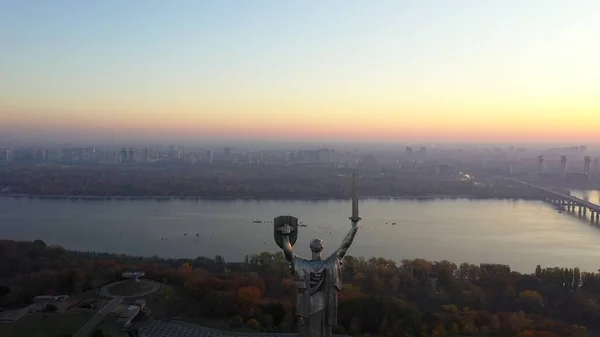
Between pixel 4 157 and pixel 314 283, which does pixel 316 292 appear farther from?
pixel 4 157

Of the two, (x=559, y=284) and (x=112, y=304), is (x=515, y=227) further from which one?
(x=112, y=304)

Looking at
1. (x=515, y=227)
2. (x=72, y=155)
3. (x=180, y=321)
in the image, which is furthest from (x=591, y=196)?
(x=72, y=155)

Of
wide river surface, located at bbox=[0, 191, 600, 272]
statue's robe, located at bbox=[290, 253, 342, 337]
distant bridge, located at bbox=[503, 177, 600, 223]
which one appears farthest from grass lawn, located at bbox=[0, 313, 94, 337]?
distant bridge, located at bbox=[503, 177, 600, 223]

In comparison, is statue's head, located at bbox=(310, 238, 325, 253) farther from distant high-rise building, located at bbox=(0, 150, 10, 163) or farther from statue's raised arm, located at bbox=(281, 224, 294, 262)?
distant high-rise building, located at bbox=(0, 150, 10, 163)

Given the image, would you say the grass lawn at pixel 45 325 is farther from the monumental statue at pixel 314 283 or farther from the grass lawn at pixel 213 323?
the monumental statue at pixel 314 283

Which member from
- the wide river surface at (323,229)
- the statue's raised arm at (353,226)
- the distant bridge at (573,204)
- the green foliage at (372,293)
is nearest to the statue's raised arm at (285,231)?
the statue's raised arm at (353,226)
